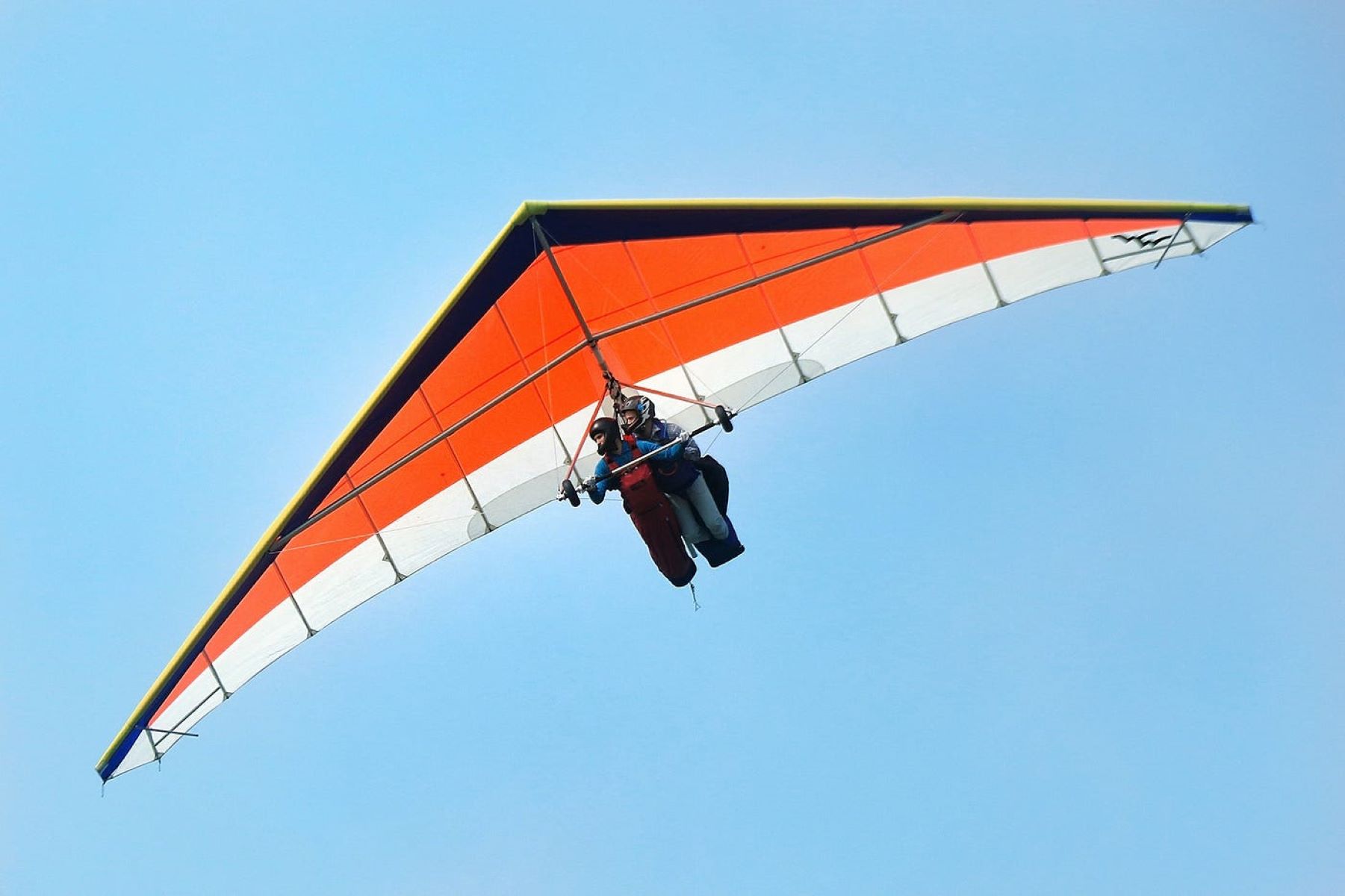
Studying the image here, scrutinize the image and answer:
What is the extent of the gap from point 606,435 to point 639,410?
1.82ft

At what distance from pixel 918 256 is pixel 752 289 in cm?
199

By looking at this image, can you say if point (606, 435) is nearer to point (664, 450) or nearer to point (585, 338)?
point (664, 450)

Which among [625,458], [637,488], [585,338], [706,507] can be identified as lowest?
[706,507]

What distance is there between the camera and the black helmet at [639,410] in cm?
1488

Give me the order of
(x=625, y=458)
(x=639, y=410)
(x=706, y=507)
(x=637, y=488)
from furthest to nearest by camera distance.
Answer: (x=706, y=507)
(x=639, y=410)
(x=625, y=458)
(x=637, y=488)

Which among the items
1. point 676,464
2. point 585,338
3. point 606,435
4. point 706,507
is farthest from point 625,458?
point 585,338

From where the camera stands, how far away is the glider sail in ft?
48.4

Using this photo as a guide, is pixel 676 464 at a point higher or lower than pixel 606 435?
lower

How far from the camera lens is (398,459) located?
16484 millimetres

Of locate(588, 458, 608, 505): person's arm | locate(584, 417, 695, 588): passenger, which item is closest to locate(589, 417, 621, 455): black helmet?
locate(584, 417, 695, 588): passenger

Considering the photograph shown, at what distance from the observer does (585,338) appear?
15883mm

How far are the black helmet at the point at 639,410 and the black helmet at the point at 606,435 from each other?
19 centimetres

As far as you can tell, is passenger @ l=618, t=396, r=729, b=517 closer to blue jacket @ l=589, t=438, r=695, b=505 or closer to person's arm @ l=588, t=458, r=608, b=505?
blue jacket @ l=589, t=438, r=695, b=505

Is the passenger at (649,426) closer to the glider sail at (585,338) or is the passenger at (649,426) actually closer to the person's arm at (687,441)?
the person's arm at (687,441)
